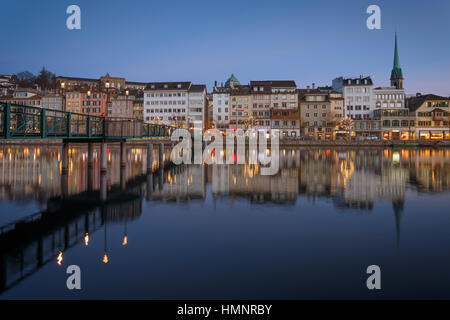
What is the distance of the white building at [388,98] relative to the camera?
4313 inches

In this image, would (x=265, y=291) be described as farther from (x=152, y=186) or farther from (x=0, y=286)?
(x=152, y=186)

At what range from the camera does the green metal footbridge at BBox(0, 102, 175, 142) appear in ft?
56.5

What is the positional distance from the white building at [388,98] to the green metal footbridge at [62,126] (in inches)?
3670

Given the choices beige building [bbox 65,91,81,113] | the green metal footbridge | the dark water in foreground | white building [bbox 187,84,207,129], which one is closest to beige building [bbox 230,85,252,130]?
white building [bbox 187,84,207,129]

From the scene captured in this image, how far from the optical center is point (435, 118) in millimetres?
103562

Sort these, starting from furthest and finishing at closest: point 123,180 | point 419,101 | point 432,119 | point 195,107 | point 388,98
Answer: point 195,107 < point 388,98 < point 419,101 < point 432,119 < point 123,180

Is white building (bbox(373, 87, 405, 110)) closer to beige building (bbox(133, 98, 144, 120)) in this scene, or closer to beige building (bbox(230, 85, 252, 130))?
beige building (bbox(230, 85, 252, 130))

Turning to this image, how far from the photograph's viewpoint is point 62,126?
23969 mm

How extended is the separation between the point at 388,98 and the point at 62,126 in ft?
348

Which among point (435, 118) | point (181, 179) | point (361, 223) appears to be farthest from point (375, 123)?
point (361, 223)

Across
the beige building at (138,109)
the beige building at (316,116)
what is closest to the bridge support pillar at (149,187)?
the beige building at (316,116)

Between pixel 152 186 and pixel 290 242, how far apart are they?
14.4m

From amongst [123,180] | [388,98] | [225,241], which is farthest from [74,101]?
[225,241]

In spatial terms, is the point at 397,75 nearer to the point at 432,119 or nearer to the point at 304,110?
the point at 432,119
